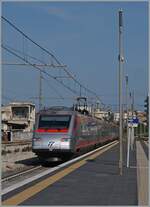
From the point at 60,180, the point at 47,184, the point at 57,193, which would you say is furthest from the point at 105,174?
the point at 57,193

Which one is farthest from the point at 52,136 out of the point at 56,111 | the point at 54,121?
the point at 56,111

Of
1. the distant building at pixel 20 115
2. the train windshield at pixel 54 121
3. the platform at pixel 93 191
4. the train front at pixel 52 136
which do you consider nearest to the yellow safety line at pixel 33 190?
the platform at pixel 93 191

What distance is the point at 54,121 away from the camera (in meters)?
27.2

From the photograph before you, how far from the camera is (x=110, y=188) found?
1393 cm

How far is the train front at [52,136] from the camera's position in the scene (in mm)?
26156

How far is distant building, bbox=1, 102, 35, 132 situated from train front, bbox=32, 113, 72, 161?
69751 mm

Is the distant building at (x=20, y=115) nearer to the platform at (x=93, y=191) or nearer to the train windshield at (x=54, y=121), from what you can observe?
the train windshield at (x=54, y=121)

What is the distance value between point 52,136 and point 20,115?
82.0 metres

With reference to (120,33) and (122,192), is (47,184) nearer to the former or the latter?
(122,192)

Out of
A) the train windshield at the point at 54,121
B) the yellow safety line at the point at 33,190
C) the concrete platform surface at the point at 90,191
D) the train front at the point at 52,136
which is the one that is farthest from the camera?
the train windshield at the point at 54,121

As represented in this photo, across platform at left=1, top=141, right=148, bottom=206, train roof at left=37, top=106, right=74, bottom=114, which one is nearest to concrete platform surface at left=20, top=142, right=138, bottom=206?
platform at left=1, top=141, right=148, bottom=206

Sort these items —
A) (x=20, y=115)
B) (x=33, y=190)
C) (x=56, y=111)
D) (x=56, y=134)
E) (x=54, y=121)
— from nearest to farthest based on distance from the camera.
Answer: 1. (x=33, y=190)
2. (x=56, y=134)
3. (x=54, y=121)
4. (x=56, y=111)
5. (x=20, y=115)

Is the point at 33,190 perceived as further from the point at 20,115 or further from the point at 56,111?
the point at 20,115

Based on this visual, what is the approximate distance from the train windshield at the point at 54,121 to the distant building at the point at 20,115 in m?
69.7
